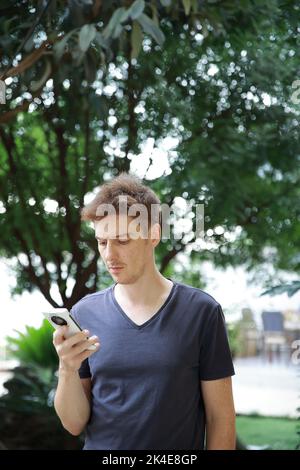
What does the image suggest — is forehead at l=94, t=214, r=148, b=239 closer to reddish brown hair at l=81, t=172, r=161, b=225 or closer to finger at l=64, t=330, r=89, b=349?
reddish brown hair at l=81, t=172, r=161, b=225

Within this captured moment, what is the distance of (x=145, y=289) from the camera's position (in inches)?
53.1

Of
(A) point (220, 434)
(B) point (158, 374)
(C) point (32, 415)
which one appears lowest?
(C) point (32, 415)

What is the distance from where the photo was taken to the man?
49.5 inches

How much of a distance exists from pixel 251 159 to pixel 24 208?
3.89 feet

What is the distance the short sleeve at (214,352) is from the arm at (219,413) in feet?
0.05

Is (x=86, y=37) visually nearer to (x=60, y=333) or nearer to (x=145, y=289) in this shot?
(x=145, y=289)

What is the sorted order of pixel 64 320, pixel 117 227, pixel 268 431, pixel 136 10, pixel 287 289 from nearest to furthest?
pixel 64 320 < pixel 117 227 < pixel 136 10 < pixel 287 289 < pixel 268 431

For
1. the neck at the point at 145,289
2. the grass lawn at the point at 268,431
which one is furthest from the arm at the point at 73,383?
the grass lawn at the point at 268,431

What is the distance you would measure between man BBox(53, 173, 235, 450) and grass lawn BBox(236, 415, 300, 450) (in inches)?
115

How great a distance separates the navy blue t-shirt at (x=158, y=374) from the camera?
4.13ft

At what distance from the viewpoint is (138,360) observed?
1.27m

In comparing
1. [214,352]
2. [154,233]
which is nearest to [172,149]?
[154,233]

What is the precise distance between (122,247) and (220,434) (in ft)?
1.24

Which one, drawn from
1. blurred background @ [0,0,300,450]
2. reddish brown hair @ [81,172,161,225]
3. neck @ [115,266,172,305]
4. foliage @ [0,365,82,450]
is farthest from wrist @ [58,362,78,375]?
foliage @ [0,365,82,450]
